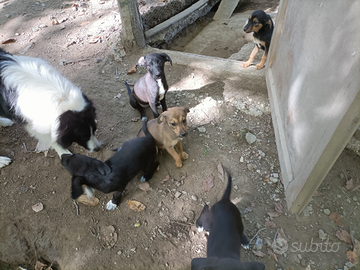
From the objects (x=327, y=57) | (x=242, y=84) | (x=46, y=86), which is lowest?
(x=242, y=84)

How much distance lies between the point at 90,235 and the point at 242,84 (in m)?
3.76

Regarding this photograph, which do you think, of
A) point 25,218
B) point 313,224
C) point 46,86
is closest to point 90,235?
point 25,218

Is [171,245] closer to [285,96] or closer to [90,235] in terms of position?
[90,235]

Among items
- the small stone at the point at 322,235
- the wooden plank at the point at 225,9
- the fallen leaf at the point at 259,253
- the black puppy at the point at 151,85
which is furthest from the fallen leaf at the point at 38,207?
the wooden plank at the point at 225,9

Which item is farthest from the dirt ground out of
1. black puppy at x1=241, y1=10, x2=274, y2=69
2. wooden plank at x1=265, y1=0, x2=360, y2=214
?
black puppy at x1=241, y1=10, x2=274, y2=69

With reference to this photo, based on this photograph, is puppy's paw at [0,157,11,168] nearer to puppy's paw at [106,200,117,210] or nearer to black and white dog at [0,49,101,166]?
black and white dog at [0,49,101,166]

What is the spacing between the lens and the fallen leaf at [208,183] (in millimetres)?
3192

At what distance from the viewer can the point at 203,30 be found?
26.1ft

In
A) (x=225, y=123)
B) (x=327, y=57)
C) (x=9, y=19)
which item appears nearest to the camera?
(x=327, y=57)

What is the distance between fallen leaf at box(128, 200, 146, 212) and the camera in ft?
10.00

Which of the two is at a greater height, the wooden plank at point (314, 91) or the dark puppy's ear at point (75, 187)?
the wooden plank at point (314, 91)

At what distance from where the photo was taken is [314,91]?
2291mm

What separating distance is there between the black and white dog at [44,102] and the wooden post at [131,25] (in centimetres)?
269

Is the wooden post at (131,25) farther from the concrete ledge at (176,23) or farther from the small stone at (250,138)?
the small stone at (250,138)
